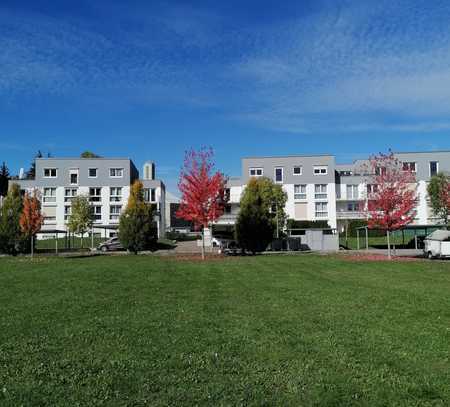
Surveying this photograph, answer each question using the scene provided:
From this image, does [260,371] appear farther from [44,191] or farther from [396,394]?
[44,191]

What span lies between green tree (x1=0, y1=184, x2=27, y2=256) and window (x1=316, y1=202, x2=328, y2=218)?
133ft

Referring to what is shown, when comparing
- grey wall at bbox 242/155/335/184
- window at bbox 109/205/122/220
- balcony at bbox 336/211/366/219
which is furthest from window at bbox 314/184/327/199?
window at bbox 109/205/122/220

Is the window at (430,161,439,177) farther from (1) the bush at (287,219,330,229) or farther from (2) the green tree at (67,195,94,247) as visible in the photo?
(2) the green tree at (67,195,94,247)

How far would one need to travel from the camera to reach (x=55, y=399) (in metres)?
4.76

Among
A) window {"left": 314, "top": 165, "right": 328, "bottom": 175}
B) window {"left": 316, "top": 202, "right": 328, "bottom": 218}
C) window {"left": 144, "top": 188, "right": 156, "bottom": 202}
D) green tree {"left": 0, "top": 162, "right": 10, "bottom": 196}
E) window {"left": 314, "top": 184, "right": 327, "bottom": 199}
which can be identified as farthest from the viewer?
green tree {"left": 0, "top": 162, "right": 10, "bottom": 196}

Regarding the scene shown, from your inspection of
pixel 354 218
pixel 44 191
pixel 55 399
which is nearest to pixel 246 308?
pixel 55 399

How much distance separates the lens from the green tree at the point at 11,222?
2931cm

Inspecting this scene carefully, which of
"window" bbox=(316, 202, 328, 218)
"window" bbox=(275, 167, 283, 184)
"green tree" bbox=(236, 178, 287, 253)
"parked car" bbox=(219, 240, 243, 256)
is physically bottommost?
"parked car" bbox=(219, 240, 243, 256)

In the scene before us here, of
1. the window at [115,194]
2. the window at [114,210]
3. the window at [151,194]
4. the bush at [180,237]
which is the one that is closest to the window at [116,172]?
the window at [115,194]

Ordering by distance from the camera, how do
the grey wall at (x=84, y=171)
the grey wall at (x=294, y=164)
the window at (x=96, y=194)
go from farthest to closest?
the window at (x=96, y=194) < the grey wall at (x=84, y=171) < the grey wall at (x=294, y=164)

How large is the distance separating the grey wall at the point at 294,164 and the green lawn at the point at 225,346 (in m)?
48.8

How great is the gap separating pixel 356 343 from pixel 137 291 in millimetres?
7383

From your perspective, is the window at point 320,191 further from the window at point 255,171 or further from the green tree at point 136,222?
the green tree at point 136,222

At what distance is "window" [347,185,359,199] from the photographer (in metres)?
64.1
